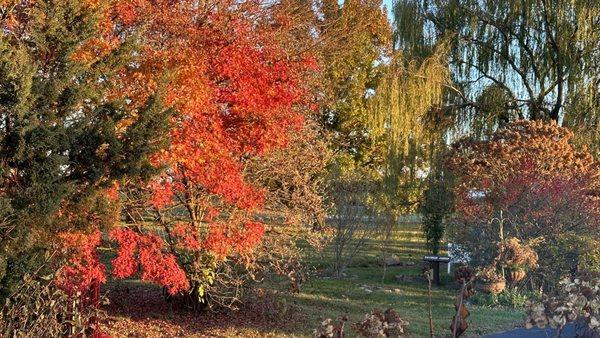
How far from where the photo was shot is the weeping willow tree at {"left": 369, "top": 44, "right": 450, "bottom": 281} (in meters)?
18.2

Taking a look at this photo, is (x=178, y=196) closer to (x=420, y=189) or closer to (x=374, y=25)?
(x=420, y=189)

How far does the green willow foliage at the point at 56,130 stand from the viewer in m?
6.48

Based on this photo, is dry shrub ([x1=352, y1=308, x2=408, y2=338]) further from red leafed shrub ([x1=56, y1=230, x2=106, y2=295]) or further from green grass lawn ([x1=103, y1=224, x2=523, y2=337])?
green grass lawn ([x1=103, y1=224, x2=523, y2=337])

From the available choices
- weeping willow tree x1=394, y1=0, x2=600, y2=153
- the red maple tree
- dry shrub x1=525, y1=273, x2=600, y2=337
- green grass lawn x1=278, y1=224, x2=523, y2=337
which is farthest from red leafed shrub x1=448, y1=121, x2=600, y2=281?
dry shrub x1=525, y1=273, x2=600, y2=337

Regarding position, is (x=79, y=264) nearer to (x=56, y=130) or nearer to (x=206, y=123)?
(x=56, y=130)

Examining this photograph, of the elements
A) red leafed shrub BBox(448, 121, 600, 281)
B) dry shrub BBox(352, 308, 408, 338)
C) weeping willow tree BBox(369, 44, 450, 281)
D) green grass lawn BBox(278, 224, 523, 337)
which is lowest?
green grass lawn BBox(278, 224, 523, 337)

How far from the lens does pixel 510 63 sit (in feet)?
59.9

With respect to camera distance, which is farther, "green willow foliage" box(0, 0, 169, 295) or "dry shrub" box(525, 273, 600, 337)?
"green willow foliage" box(0, 0, 169, 295)

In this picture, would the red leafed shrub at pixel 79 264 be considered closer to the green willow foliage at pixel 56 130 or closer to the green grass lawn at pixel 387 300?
the green willow foliage at pixel 56 130

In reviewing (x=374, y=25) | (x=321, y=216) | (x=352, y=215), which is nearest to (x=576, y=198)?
(x=321, y=216)

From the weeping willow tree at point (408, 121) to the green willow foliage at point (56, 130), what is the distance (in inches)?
448

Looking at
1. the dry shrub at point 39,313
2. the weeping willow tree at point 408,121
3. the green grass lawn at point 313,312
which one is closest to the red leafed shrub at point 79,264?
the dry shrub at point 39,313

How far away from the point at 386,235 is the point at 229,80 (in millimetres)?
10322

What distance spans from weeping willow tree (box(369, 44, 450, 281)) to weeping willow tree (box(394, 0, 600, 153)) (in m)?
0.68
